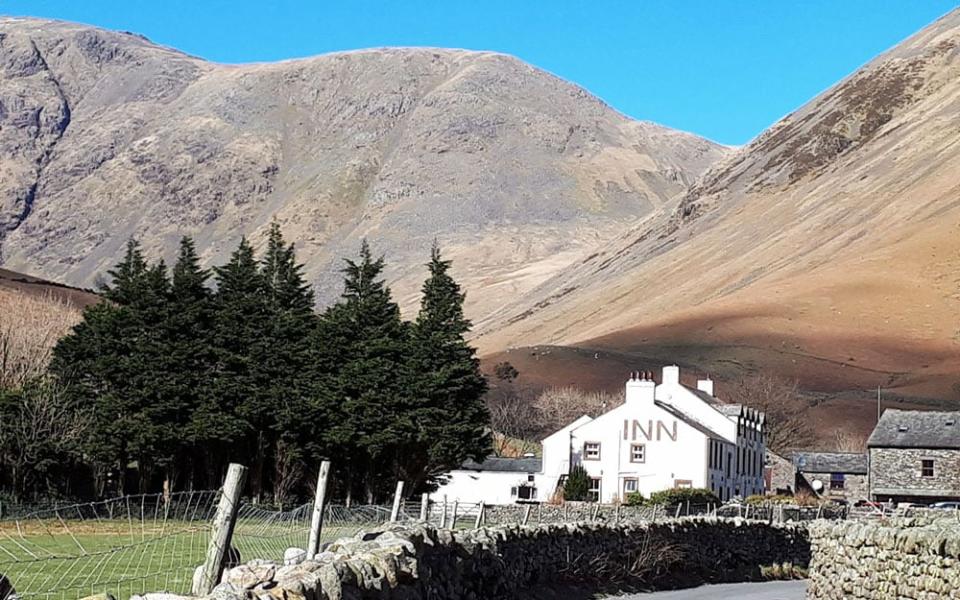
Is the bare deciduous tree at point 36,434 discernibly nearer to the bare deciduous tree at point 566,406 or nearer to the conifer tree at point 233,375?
the conifer tree at point 233,375

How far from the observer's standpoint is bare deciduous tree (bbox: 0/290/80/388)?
240 ft

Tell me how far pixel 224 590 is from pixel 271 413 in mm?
48749

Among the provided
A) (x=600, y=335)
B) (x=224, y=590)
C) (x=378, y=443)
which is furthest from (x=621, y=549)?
(x=600, y=335)

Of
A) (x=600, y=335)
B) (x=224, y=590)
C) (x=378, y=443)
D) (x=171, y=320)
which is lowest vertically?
(x=224, y=590)

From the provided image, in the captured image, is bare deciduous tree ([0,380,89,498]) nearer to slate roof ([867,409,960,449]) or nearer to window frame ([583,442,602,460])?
window frame ([583,442,602,460])

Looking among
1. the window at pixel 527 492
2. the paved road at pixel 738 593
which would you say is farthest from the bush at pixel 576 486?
the paved road at pixel 738 593

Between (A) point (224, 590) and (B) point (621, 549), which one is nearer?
(A) point (224, 590)

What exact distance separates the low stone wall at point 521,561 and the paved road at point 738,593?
70 cm

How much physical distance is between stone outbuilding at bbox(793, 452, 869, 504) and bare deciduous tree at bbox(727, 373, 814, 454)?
16380 millimetres

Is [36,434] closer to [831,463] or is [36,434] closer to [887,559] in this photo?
[887,559]

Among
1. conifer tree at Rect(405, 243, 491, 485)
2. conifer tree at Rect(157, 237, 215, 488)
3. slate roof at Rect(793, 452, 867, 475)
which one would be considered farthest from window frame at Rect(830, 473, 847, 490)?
conifer tree at Rect(157, 237, 215, 488)

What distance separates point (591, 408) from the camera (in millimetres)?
127875

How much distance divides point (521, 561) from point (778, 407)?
101305mm

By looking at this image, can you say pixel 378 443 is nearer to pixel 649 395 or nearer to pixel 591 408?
pixel 649 395
